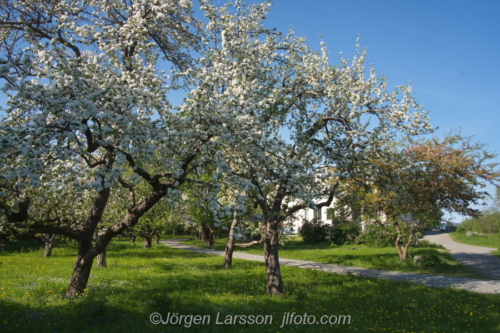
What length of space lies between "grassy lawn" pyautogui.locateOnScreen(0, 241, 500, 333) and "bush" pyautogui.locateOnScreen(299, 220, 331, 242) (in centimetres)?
2329

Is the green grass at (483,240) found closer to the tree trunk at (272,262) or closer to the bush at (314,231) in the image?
the bush at (314,231)

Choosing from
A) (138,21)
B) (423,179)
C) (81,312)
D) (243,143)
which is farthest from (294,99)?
(423,179)

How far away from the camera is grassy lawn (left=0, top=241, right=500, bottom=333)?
7.41 metres

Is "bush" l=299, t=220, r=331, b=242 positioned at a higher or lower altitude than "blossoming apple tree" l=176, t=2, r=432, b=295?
lower

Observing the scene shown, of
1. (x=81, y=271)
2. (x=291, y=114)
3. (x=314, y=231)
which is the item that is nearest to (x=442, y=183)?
(x=291, y=114)

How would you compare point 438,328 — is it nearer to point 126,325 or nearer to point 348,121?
point 348,121

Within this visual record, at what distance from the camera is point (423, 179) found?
1659 centimetres

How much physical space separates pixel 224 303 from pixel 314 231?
29.9m

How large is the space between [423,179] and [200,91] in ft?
43.6

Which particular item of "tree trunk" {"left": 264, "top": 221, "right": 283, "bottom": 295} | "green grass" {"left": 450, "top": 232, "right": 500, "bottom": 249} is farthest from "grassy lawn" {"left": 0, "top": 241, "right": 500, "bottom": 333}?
"green grass" {"left": 450, "top": 232, "right": 500, "bottom": 249}

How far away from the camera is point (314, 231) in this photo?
38.1m

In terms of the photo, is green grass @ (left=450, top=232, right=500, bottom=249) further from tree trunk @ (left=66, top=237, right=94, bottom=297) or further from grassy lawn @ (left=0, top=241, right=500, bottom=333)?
tree trunk @ (left=66, top=237, right=94, bottom=297)

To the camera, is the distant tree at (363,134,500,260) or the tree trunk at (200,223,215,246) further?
the tree trunk at (200,223,215,246)

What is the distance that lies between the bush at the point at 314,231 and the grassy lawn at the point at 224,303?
917 inches
